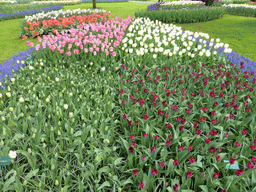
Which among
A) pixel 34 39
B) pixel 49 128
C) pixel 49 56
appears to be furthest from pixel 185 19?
pixel 49 128

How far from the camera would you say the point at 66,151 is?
2111 mm

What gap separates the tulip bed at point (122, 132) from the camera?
1822 mm

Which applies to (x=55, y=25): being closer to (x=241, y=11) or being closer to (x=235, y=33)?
(x=235, y=33)

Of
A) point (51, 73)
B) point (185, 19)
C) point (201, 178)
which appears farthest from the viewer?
point (185, 19)

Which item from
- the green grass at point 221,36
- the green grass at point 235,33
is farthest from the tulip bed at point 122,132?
the green grass at point 235,33

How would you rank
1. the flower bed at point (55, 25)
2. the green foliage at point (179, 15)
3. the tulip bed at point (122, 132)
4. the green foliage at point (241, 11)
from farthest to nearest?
the green foliage at point (241, 11), the green foliage at point (179, 15), the flower bed at point (55, 25), the tulip bed at point (122, 132)

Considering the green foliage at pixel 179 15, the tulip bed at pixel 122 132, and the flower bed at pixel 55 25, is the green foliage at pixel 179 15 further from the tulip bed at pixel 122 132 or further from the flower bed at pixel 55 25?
the tulip bed at pixel 122 132

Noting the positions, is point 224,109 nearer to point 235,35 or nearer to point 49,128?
point 49,128

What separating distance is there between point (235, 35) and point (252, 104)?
7.63m

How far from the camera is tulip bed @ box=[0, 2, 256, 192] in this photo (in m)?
1.82

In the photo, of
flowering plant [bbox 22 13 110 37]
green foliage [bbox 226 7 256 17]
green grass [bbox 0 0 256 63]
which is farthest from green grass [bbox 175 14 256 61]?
flowering plant [bbox 22 13 110 37]

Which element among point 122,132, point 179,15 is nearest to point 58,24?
point 122,132

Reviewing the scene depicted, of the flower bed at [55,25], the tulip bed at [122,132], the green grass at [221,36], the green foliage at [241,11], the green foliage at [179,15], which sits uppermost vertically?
the green foliage at [241,11]

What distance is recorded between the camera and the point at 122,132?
2580 mm
